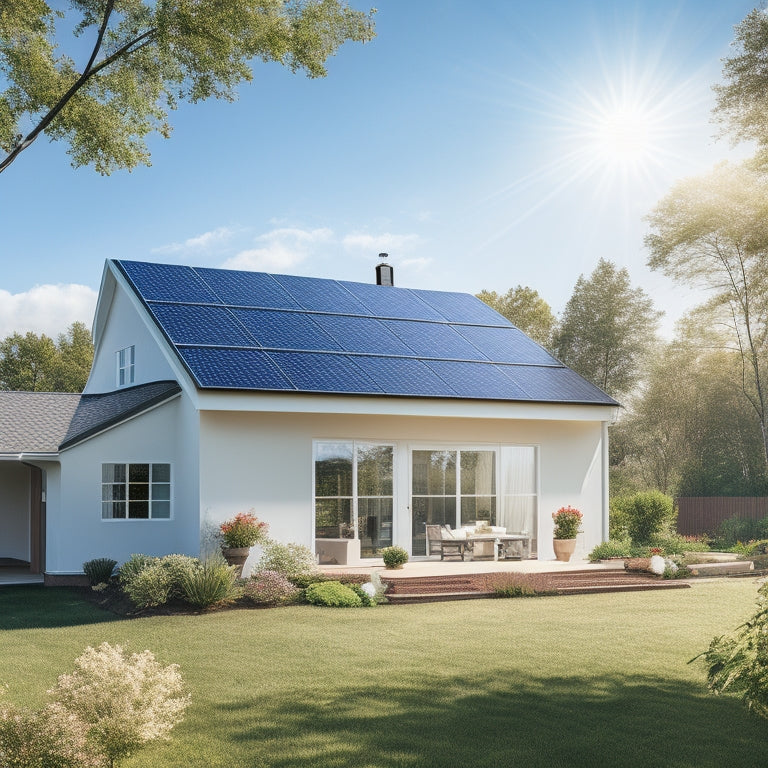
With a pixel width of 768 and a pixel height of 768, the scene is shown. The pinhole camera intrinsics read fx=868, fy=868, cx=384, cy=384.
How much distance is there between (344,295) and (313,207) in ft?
25.0

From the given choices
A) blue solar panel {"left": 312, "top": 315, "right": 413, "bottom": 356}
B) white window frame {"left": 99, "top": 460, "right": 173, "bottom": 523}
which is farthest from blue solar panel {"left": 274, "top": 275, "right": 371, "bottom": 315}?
white window frame {"left": 99, "top": 460, "right": 173, "bottom": 523}

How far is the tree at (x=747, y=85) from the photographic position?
10.7 metres

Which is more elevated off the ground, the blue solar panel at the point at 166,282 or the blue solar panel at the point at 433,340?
the blue solar panel at the point at 166,282

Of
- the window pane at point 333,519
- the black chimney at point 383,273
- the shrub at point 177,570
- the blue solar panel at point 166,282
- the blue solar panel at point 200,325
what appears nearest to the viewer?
the shrub at point 177,570

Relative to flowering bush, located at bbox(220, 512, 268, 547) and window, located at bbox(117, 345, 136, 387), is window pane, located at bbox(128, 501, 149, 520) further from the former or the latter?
window, located at bbox(117, 345, 136, 387)

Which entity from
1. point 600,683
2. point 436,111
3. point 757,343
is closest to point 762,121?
point 600,683

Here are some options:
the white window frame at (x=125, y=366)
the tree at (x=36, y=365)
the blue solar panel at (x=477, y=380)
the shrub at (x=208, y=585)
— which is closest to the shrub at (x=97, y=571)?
the shrub at (x=208, y=585)

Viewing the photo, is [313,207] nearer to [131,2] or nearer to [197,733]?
[131,2]

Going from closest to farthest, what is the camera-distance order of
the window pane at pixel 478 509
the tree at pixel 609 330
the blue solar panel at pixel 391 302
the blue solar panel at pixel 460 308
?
the window pane at pixel 478 509 < the blue solar panel at pixel 391 302 < the blue solar panel at pixel 460 308 < the tree at pixel 609 330

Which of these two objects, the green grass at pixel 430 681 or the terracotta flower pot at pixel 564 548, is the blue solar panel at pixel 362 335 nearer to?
the terracotta flower pot at pixel 564 548

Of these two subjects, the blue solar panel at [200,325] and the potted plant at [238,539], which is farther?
the blue solar panel at [200,325]

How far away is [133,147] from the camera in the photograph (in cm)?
1251

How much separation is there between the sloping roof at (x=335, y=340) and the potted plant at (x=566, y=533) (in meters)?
2.42

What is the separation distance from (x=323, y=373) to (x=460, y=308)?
7416 mm
